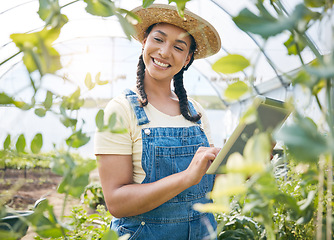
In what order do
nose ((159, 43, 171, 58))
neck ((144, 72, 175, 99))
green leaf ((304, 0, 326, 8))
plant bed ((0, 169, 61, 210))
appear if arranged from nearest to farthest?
green leaf ((304, 0, 326, 8)) → nose ((159, 43, 171, 58)) → neck ((144, 72, 175, 99)) → plant bed ((0, 169, 61, 210))

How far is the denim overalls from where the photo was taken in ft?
3.54

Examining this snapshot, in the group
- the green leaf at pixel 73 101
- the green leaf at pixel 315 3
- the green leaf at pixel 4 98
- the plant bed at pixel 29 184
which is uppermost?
the green leaf at pixel 315 3

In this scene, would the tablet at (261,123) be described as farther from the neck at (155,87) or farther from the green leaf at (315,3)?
the neck at (155,87)

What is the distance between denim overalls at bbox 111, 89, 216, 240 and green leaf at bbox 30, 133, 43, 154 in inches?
27.9

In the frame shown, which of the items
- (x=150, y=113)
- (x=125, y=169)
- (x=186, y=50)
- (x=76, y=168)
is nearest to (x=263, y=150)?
(x=76, y=168)

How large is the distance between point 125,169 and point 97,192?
10.5 feet

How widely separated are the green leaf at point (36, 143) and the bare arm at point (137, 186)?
1.80 feet

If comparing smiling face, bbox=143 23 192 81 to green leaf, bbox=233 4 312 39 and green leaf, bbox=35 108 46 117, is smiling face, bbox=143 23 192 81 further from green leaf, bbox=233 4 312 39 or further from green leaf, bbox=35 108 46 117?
green leaf, bbox=233 4 312 39

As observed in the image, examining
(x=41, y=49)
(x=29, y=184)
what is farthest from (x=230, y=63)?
(x=29, y=184)

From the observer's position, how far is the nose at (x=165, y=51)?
1.28 metres

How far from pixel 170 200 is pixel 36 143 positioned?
77cm

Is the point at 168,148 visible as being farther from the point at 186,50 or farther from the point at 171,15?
the point at 171,15

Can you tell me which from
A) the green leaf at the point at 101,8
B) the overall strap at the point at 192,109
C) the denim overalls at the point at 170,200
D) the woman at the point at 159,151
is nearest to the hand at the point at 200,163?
the woman at the point at 159,151

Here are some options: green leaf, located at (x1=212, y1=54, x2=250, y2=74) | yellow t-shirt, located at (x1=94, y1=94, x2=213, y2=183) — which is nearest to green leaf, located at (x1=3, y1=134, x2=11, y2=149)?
green leaf, located at (x1=212, y1=54, x2=250, y2=74)
